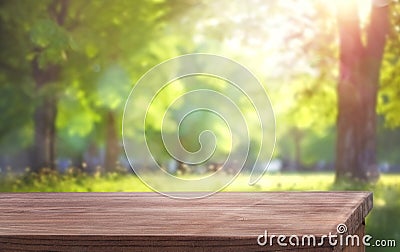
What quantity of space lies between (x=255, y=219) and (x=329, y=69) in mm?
19333

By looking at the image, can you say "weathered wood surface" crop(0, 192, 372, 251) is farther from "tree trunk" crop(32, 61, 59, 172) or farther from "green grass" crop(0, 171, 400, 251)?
"tree trunk" crop(32, 61, 59, 172)

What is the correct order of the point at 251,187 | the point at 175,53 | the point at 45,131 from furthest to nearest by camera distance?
the point at 175,53
the point at 45,131
the point at 251,187

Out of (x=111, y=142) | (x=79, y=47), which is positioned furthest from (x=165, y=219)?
(x=111, y=142)

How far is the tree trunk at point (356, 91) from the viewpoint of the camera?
16.7 meters

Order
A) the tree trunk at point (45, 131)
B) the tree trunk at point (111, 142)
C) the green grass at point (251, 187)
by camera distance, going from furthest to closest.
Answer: the tree trunk at point (111, 142) → the tree trunk at point (45, 131) → the green grass at point (251, 187)

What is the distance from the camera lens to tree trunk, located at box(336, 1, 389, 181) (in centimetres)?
1667

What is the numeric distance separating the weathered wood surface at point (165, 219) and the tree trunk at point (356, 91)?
13.5m

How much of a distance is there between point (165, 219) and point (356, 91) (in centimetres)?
1474

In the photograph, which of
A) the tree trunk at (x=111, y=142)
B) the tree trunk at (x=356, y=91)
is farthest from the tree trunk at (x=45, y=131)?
the tree trunk at (x=356, y=91)

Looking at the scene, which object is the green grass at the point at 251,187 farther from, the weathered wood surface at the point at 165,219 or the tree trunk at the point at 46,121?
the weathered wood surface at the point at 165,219

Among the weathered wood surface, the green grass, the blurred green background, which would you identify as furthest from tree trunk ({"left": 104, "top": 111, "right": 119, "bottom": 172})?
the weathered wood surface

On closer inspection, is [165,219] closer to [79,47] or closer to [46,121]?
[79,47]

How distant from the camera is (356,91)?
16.7 m

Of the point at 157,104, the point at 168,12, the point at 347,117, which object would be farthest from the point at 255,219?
the point at 157,104
